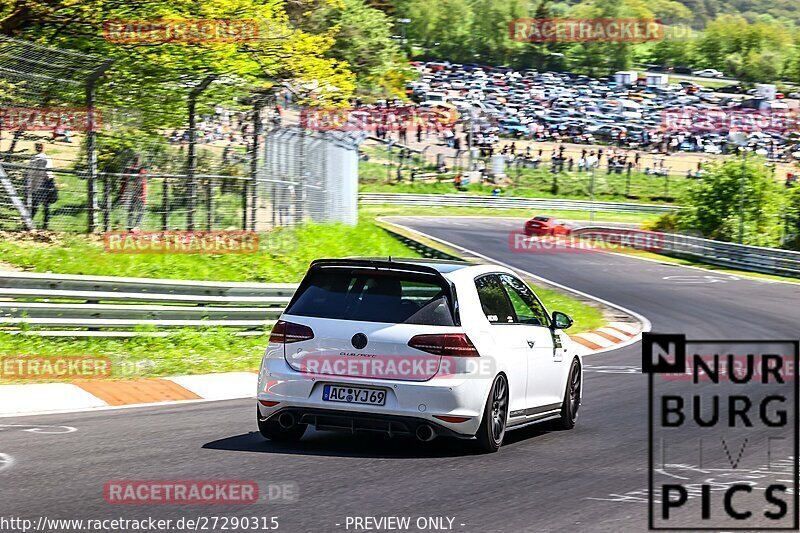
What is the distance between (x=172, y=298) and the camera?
13977 mm

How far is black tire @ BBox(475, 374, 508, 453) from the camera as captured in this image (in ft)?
26.4

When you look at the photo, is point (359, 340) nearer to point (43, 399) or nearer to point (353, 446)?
point (353, 446)

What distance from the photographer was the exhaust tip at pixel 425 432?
25.9ft

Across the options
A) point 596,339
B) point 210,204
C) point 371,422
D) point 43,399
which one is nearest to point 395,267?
point 371,422

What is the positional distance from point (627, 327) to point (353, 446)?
48.7 ft

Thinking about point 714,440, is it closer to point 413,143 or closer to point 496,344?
point 496,344

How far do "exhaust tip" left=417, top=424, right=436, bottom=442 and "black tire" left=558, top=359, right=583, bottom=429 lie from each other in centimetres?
222

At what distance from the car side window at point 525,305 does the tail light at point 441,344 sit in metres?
1.20

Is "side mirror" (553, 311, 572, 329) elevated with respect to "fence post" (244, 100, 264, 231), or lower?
lower

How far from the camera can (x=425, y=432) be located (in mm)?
7906

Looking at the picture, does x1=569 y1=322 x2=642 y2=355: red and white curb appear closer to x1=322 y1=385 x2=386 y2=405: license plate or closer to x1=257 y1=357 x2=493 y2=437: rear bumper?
x1=257 y1=357 x2=493 y2=437: rear bumper

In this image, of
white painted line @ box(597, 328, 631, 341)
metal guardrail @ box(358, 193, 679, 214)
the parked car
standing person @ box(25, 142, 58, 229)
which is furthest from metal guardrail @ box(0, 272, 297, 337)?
the parked car

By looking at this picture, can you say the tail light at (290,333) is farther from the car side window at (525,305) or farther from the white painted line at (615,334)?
the white painted line at (615,334)

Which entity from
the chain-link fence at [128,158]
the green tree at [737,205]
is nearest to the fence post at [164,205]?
the chain-link fence at [128,158]
